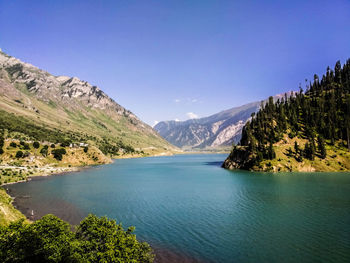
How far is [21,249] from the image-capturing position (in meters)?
24.0

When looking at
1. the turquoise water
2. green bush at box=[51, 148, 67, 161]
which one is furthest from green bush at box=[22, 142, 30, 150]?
the turquoise water

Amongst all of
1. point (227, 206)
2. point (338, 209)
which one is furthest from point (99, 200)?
point (338, 209)

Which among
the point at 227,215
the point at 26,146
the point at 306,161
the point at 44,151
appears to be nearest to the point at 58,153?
the point at 44,151

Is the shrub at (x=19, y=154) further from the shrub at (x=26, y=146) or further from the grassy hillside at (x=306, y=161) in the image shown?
the grassy hillside at (x=306, y=161)

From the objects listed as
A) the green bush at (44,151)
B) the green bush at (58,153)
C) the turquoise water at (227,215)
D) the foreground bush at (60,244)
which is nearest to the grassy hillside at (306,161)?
the turquoise water at (227,215)

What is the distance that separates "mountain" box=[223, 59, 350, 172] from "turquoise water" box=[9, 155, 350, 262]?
55961mm

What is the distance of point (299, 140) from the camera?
524ft

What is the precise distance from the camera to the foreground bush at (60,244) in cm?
2380

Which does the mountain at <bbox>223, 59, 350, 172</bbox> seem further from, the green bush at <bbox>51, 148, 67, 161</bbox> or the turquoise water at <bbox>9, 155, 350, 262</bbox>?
the green bush at <bbox>51, 148, 67, 161</bbox>

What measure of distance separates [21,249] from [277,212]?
56084 mm

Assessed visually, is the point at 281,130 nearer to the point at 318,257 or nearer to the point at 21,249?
the point at 318,257

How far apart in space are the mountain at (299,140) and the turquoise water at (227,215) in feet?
184

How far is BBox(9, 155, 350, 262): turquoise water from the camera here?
36000mm

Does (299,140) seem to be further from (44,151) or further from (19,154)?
(19,154)
